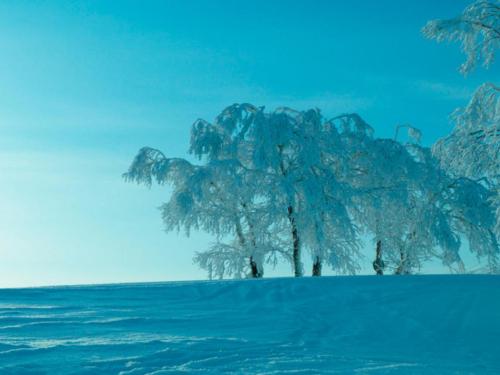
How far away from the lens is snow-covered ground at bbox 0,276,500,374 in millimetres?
3918

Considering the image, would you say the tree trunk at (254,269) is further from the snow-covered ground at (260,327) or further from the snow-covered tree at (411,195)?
the snow-covered ground at (260,327)

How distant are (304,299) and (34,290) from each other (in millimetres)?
3292

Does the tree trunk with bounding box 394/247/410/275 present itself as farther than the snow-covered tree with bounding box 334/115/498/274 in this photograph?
Yes

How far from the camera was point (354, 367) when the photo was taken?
3.88 metres

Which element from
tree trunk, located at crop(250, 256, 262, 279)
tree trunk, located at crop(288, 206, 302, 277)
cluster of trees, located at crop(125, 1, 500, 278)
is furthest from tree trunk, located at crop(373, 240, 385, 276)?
tree trunk, located at crop(250, 256, 262, 279)

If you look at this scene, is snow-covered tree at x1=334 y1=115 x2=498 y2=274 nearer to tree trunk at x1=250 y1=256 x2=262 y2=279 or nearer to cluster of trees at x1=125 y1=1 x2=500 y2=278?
cluster of trees at x1=125 y1=1 x2=500 y2=278

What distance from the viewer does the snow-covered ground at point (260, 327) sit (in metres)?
3.92

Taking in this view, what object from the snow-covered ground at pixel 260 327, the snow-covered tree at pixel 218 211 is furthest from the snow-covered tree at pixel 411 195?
the snow-covered ground at pixel 260 327

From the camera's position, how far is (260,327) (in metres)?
5.15

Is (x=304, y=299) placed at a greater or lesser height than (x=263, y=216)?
lesser

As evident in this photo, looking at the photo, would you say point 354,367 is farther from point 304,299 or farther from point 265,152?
point 265,152

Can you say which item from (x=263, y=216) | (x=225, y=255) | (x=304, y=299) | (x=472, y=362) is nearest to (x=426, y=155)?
(x=263, y=216)

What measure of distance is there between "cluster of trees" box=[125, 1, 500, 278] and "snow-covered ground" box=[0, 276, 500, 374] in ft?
35.1

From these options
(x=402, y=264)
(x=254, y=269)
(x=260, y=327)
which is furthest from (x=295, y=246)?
(x=260, y=327)
